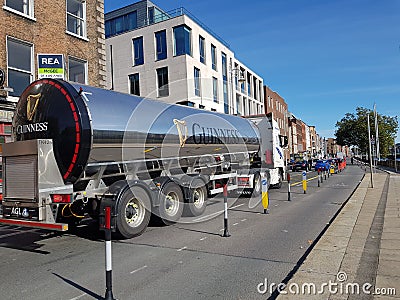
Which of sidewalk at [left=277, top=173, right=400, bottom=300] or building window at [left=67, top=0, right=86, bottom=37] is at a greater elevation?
building window at [left=67, top=0, right=86, bottom=37]

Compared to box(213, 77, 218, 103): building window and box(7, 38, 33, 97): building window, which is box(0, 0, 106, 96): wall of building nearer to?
box(7, 38, 33, 97): building window

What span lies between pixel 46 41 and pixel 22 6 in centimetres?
173

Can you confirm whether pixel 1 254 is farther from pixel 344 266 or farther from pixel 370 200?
pixel 370 200

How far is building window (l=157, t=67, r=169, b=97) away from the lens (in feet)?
109

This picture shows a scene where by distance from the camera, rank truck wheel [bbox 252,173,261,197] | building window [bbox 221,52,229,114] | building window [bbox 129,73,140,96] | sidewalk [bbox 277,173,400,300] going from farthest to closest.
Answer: building window [bbox 221,52,229,114], building window [bbox 129,73,140,96], truck wheel [bbox 252,173,261,197], sidewalk [bbox 277,173,400,300]

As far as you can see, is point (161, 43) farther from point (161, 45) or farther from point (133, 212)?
point (133, 212)

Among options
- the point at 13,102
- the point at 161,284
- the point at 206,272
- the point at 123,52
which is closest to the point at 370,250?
the point at 206,272

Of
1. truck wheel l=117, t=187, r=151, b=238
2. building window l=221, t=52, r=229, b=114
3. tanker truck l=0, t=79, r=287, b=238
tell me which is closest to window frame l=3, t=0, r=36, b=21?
tanker truck l=0, t=79, r=287, b=238

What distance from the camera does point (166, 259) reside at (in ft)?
21.1

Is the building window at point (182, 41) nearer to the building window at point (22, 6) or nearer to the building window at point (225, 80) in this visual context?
the building window at point (225, 80)

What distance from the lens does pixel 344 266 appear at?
5.75m

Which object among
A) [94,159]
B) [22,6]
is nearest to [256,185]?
[94,159]

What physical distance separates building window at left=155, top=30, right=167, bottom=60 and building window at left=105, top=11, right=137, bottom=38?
8.85 meters

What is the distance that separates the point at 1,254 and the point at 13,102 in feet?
31.2
